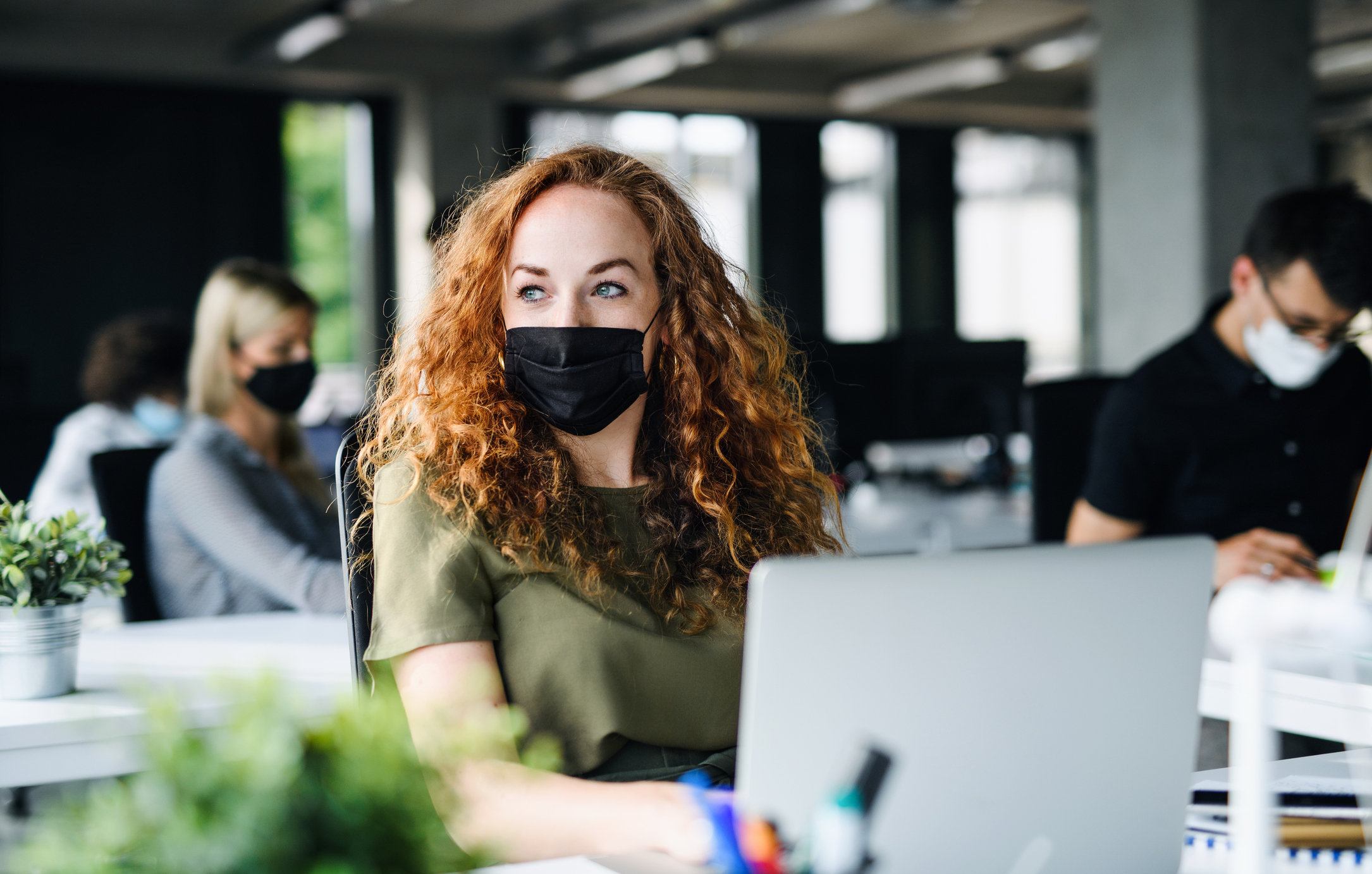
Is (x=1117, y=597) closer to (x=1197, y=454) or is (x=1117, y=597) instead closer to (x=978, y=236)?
(x=1197, y=454)

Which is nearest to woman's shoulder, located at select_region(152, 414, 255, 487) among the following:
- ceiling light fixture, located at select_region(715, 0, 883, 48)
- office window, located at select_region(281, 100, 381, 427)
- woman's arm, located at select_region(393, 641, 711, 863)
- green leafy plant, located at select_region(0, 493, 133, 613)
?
green leafy plant, located at select_region(0, 493, 133, 613)

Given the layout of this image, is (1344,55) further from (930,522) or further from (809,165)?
(930,522)

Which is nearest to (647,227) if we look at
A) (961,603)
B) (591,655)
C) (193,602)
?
(591,655)

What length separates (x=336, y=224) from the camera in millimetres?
8062

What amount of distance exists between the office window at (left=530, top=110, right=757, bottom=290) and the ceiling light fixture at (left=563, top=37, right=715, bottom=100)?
24cm

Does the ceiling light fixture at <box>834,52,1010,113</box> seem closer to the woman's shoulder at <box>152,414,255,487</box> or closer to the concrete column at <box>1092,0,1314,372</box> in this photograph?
the concrete column at <box>1092,0,1314,372</box>

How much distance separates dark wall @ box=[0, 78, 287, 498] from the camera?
6949 millimetres

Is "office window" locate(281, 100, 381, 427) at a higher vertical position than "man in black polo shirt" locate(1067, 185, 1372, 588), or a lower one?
higher

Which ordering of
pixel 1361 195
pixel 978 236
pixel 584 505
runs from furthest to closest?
1. pixel 978 236
2. pixel 1361 195
3. pixel 584 505

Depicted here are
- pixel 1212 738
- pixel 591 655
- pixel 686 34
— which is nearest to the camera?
pixel 591 655

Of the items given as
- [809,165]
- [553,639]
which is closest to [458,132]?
[809,165]

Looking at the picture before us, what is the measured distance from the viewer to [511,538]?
1370 millimetres

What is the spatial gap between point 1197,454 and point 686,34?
478 centimetres

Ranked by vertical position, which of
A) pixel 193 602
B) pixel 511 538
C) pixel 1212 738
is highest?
pixel 511 538
